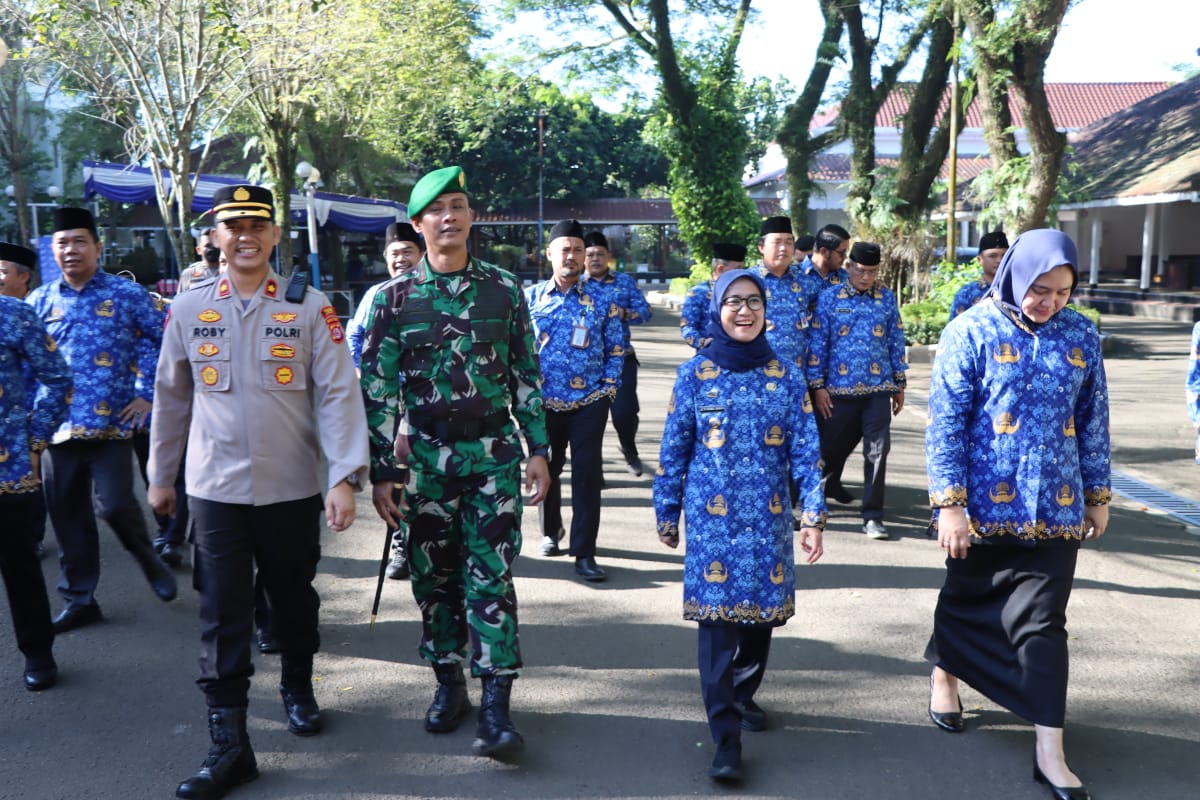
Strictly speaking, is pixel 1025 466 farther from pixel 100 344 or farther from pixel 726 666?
pixel 100 344

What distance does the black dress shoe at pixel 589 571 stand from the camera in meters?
6.40

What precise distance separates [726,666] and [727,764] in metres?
0.33

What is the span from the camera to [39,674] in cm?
478

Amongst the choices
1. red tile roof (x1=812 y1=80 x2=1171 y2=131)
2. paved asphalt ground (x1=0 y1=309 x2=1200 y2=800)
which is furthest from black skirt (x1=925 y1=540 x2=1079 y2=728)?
red tile roof (x1=812 y1=80 x2=1171 y2=131)

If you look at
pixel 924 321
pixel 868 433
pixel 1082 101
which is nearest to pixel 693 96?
pixel 924 321

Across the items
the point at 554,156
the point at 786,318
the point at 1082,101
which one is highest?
the point at 1082,101

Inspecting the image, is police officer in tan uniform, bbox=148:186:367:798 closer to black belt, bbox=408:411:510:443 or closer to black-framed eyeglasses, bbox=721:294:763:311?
black belt, bbox=408:411:510:443

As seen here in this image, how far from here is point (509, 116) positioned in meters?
48.5

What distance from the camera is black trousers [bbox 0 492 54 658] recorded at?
4652mm

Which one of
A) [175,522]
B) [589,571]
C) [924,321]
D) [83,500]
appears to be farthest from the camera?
[924,321]

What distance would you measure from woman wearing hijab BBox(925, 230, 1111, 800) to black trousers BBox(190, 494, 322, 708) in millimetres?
2329

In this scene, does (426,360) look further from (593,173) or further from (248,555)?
(593,173)

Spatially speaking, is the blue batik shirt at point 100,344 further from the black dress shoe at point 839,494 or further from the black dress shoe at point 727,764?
the black dress shoe at point 839,494

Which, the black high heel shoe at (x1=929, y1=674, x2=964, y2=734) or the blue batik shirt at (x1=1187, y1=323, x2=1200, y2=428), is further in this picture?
the blue batik shirt at (x1=1187, y1=323, x2=1200, y2=428)
